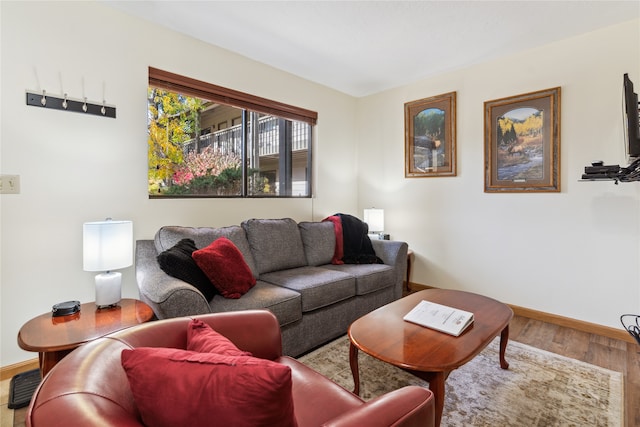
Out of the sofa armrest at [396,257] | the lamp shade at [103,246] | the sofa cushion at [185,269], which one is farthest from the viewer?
the sofa armrest at [396,257]

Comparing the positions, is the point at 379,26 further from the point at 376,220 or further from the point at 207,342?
the point at 207,342

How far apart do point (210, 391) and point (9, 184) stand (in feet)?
7.25

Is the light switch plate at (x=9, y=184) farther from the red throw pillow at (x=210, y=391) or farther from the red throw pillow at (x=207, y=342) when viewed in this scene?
the red throw pillow at (x=210, y=391)

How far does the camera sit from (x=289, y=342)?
2.09 metres

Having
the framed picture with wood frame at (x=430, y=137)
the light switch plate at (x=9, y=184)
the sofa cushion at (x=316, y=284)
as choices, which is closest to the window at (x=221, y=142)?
the light switch plate at (x=9, y=184)

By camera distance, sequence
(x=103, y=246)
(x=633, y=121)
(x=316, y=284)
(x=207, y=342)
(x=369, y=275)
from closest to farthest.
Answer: (x=207, y=342) → (x=633, y=121) → (x=103, y=246) → (x=316, y=284) → (x=369, y=275)

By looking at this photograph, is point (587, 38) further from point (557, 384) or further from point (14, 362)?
point (14, 362)

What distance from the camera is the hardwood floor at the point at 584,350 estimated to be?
1664 mm

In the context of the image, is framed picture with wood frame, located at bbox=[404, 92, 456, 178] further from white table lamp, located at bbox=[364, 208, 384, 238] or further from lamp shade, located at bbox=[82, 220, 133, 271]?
lamp shade, located at bbox=[82, 220, 133, 271]

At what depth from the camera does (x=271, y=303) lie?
1.99 meters

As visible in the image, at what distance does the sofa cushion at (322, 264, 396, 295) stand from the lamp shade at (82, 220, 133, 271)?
166cm

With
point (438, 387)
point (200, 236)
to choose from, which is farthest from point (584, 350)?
point (200, 236)

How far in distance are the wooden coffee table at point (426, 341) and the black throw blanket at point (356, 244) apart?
1.00 m

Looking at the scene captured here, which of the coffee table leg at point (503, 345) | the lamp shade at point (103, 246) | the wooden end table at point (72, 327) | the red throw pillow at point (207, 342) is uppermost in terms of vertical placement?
the lamp shade at point (103, 246)
